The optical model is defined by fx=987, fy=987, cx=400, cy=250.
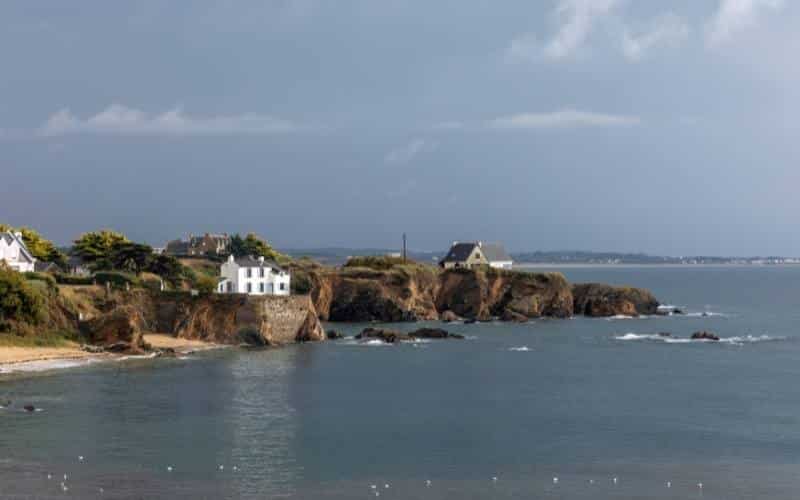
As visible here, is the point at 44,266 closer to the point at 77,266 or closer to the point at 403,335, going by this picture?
the point at 77,266

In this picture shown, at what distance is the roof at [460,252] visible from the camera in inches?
6153

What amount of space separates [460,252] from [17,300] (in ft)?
284

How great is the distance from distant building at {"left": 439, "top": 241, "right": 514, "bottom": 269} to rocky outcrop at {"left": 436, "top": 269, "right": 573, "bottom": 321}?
12836 mm

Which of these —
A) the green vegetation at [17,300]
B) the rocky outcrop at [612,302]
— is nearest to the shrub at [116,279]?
the green vegetation at [17,300]

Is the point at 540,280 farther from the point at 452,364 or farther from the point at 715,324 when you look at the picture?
the point at 452,364

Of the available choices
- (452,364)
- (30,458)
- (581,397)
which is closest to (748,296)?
(452,364)

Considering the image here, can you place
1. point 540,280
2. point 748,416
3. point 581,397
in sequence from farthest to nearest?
point 540,280 < point 581,397 < point 748,416

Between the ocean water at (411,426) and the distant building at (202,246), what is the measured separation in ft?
226

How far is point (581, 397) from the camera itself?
214 ft

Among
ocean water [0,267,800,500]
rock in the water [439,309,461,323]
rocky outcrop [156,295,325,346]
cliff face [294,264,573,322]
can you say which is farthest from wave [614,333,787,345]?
rocky outcrop [156,295,325,346]

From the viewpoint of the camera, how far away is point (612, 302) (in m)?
140

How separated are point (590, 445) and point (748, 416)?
554 inches

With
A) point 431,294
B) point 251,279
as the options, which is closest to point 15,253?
point 251,279

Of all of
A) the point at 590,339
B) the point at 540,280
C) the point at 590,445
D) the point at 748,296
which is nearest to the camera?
the point at 590,445
